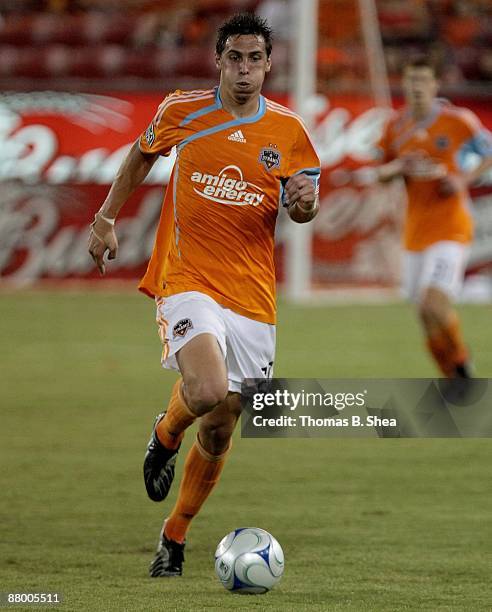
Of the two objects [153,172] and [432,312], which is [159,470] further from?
[153,172]

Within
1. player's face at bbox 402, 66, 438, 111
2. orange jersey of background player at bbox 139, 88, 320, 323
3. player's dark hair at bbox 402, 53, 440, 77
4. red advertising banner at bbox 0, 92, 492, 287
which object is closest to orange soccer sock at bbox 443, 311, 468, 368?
player's face at bbox 402, 66, 438, 111

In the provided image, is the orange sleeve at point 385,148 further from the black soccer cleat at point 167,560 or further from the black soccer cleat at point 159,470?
the black soccer cleat at point 167,560

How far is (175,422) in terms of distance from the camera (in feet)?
16.6

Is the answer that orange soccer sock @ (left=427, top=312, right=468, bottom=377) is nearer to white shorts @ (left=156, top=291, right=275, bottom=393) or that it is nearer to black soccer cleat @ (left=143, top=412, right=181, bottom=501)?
white shorts @ (left=156, top=291, right=275, bottom=393)

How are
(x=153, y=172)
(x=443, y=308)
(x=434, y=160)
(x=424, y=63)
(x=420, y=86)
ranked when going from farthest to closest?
(x=153, y=172) < (x=434, y=160) < (x=420, y=86) < (x=443, y=308) < (x=424, y=63)

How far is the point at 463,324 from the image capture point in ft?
47.3

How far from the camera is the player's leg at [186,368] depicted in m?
4.72

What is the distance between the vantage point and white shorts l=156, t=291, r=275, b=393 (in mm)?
4922

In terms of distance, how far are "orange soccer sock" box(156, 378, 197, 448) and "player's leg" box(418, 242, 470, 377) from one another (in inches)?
182

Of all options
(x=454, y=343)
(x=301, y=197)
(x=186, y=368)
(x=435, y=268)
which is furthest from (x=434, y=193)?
(x=186, y=368)

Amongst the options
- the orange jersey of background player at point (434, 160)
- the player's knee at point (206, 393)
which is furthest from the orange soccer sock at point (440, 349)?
the player's knee at point (206, 393)

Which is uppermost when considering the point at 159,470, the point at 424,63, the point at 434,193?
the point at 159,470

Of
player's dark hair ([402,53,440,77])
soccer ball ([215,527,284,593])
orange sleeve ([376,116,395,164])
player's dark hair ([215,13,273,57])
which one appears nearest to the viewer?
soccer ball ([215,527,284,593])

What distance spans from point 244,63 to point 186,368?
3.88 ft
